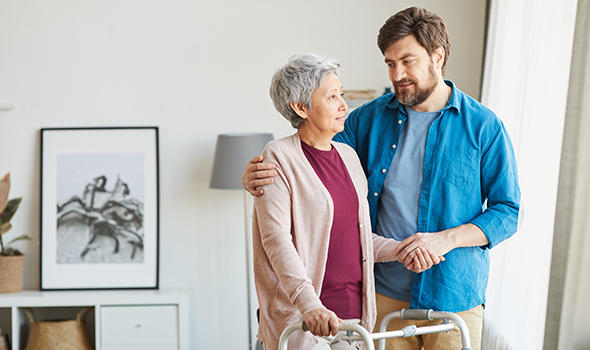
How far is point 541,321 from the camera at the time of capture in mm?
2373

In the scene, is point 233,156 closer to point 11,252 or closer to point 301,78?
point 11,252

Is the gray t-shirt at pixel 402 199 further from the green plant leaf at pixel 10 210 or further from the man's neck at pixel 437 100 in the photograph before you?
the green plant leaf at pixel 10 210

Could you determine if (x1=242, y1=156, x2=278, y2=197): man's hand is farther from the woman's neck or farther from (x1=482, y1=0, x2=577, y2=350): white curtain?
(x1=482, y1=0, x2=577, y2=350): white curtain

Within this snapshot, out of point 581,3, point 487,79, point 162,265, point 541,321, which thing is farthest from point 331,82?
point 162,265

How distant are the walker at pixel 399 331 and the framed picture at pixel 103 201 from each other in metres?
2.39

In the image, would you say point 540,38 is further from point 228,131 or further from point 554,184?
point 228,131

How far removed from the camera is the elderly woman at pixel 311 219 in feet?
5.31

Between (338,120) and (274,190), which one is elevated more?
(338,120)

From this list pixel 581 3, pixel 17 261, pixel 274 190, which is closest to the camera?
pixel 274 190

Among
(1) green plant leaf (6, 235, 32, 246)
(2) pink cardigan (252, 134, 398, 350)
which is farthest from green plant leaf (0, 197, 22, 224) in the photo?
(2) pink cardigan (252, 134, 398, 350)

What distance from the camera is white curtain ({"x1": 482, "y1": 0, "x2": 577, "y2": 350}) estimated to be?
231cm

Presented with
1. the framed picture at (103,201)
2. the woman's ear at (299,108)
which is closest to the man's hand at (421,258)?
the woman's ear at (299,108)

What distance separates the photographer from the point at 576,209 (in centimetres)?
189

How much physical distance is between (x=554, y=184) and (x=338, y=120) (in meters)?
1.08
